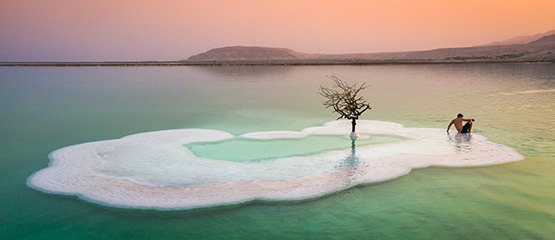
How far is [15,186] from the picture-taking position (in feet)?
30.9

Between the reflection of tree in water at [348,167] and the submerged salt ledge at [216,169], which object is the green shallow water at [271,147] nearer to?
the submerged salt ledge at [216,169]

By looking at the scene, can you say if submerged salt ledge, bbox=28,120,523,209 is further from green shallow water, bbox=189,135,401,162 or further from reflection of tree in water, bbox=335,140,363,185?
green shallow water, bbox=189,135,401,162

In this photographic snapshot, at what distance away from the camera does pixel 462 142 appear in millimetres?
13039

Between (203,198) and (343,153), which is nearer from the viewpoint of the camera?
(203,198)

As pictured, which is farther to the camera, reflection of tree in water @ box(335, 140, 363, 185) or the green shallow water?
the green shallow water

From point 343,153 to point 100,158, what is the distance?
7562 millimetres

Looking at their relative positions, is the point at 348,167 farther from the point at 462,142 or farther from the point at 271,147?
the point at 462,142

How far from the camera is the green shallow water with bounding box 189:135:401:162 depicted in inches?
472

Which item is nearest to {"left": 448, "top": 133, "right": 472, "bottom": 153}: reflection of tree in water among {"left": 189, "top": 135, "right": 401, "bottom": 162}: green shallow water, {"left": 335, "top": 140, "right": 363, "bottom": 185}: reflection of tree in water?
{"left": 189, "top": 135, "right": 401, "bottom": 162}: green shallow water

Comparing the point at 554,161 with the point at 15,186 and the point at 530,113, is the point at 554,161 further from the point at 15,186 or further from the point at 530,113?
the point at 15,186

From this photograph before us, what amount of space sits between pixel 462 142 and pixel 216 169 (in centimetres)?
853

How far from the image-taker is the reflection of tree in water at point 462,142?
39.9 ft

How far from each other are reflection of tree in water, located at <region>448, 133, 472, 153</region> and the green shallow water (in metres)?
1.94

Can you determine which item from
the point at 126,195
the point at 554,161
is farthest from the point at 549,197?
the point at 126,195
